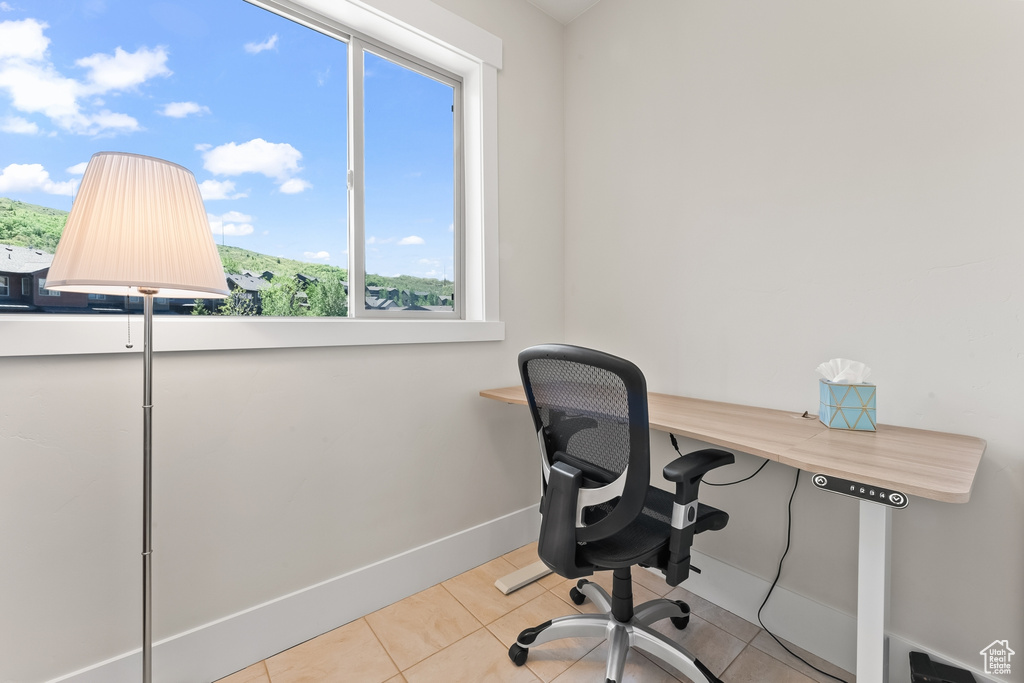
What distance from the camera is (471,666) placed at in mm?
1461

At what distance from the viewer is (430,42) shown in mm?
1920

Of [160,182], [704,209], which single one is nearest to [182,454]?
[160,182]

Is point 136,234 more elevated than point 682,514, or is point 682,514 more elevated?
point 136,234

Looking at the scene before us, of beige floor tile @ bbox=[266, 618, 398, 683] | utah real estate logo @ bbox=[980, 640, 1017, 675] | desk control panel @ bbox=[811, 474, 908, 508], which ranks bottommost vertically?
beige floor tile @ bbox=[266, 618, 398, 683]

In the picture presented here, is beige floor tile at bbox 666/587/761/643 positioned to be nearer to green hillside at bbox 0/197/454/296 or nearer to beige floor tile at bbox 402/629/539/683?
beige floor tile at bbox 402/629/539/683

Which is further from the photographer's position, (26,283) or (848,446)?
(26,283)

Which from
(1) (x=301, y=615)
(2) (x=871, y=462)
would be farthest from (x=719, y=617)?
(1) (x=301, y=615)

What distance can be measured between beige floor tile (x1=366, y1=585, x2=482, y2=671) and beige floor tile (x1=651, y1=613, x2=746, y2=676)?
28.9 inches

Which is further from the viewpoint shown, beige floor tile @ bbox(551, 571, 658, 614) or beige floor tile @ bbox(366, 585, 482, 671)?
beige floor tile @ bbox(551, 571, 658, 614)

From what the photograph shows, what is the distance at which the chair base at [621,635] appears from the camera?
4.23 ft

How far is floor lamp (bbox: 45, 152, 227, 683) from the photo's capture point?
0.96 metres

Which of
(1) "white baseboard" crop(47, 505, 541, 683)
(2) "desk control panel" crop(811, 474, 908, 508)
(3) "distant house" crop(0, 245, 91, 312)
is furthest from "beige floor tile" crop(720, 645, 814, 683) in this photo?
(3) "distant house" crop(0, 245, 91, 312)

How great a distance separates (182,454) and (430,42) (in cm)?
190

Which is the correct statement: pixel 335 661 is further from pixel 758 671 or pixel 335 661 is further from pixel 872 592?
pixel 872 592
